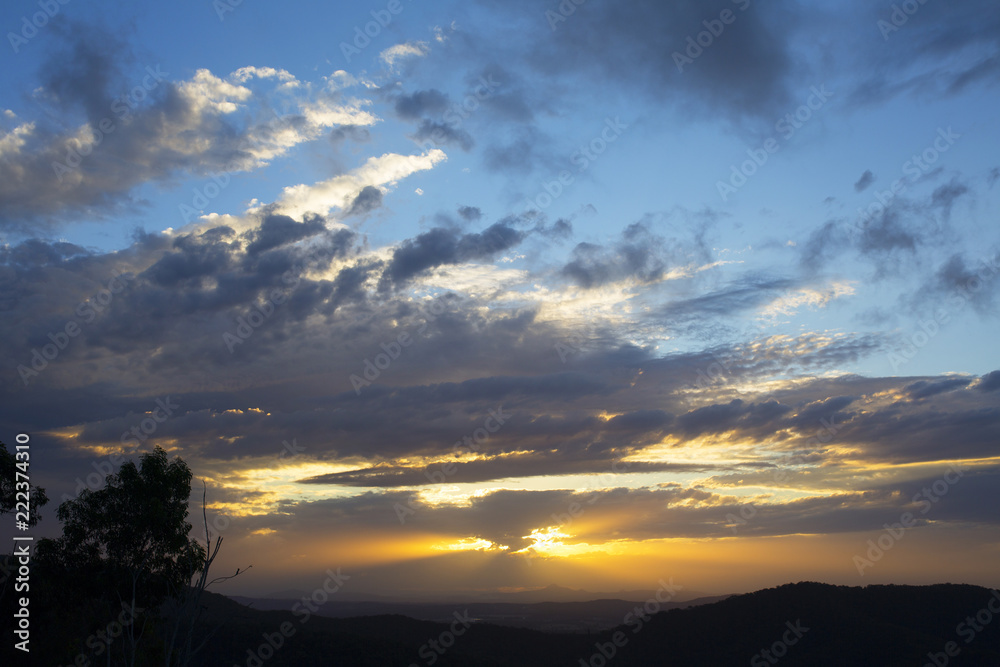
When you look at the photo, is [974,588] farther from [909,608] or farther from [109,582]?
[109,582]

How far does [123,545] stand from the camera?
2731 centimetres

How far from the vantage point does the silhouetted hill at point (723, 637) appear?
202 ft

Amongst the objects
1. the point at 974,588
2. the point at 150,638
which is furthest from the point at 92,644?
the point at 974,588

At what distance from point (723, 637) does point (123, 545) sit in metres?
70.3

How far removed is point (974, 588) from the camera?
8194 cm

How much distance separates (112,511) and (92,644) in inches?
223
